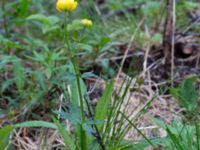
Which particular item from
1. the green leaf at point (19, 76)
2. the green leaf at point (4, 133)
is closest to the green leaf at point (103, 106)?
the green leaf at point (4, 133)

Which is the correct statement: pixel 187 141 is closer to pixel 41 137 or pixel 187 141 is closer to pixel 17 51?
pixel 41 137

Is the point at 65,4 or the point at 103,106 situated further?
the point at 103,106

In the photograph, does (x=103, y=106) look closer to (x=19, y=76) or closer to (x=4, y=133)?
(x=4, y=133)

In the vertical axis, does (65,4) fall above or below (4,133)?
above

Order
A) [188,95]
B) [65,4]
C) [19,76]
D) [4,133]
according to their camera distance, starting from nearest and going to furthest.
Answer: [65,4] → [4,133] → [188,95] → [19,76]

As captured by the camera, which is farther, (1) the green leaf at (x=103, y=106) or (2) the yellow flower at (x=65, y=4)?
(1) the green leaf at (x=103, y=106)

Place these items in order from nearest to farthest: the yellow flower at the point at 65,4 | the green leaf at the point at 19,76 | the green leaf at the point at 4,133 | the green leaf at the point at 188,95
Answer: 1. the yellow flower at the point at 65,4
2. the green leaf at the point at 4,133
3. the green leaf at the point at 188,95
4. the green leaf at the point at 19,76

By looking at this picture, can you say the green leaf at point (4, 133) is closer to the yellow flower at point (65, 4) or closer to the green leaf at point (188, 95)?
the yellow flower at point (65, 4)

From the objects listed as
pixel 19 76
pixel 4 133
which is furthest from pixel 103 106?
pixel 19 76

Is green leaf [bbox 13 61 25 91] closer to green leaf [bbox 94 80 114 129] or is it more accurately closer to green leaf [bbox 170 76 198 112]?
green leaf [bbox 94 80 114 129]

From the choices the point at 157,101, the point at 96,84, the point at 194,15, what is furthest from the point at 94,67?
the point at 194,15

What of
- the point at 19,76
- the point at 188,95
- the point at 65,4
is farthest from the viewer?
the point at 19,76
